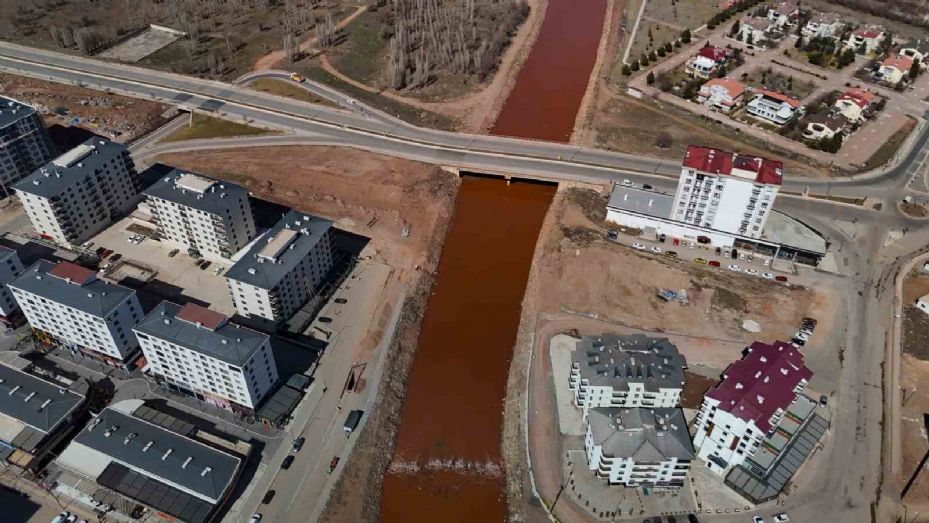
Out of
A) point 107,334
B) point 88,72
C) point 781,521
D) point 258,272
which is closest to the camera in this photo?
point 781,521

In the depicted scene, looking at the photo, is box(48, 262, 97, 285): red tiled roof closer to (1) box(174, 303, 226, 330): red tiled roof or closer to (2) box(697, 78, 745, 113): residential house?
(1) box(174, 303, 226, 330): red tiled roof

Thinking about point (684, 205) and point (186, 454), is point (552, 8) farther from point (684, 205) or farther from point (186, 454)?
point (186, 454)

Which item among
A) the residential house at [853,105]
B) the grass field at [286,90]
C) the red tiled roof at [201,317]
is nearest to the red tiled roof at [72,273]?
the red tiled roof at [201,317]

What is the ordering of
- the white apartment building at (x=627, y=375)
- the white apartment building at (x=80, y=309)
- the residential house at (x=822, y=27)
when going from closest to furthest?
the white apartment building at (x=627, y=375), the white apartment building at (x=80, y=309), the residential house at (x=822, y=27)

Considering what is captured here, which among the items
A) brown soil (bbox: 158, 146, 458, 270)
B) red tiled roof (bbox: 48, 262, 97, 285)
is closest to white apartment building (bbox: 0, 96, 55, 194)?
brown soil (bbox: 158, 146, 458, 270)

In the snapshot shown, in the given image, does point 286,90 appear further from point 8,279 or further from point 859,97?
point 859,97

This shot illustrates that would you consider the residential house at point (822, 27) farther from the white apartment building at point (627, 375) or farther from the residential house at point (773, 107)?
the white apartment building at point (627, 375)

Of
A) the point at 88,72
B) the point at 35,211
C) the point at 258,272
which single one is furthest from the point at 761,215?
the point at 88,72
